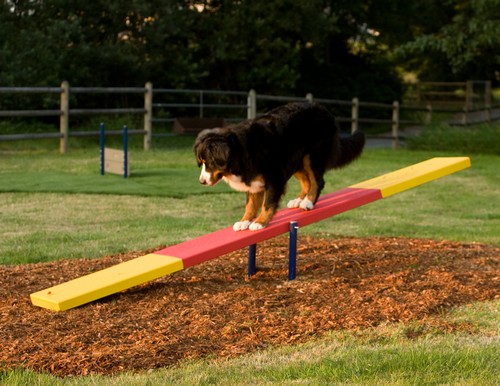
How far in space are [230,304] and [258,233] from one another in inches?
25.7

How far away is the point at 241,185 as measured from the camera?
240 inches

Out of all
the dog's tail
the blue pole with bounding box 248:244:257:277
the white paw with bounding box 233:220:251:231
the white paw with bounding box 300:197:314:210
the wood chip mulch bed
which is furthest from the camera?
the dog's tail

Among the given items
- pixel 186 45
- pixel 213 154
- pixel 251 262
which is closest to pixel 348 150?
pixel 251 262

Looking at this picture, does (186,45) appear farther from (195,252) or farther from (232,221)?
(195,252)

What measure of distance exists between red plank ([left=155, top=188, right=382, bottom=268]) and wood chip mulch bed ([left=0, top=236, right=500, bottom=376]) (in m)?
Result: 0.29

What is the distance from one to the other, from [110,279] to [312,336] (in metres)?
1.51

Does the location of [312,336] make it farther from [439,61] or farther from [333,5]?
[439,61]

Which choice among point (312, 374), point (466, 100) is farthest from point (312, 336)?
point (466, 100)

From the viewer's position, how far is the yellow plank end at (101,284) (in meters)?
5.61

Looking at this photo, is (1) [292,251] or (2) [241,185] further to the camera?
(1) [292,251]

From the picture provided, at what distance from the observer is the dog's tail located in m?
7.05

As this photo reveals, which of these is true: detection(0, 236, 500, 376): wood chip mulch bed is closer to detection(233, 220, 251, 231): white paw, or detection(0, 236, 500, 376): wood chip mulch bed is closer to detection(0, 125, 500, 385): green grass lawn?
detection(0, 125, 500, 385): green grass lawn

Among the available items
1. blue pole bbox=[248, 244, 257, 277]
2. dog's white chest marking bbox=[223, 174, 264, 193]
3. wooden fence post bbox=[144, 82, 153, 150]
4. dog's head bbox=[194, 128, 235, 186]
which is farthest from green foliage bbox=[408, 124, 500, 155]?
dog's head bbox=[194, 128, 235, 186]

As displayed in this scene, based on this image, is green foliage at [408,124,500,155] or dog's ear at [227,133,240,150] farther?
green foliage at [408,124,500,155]
